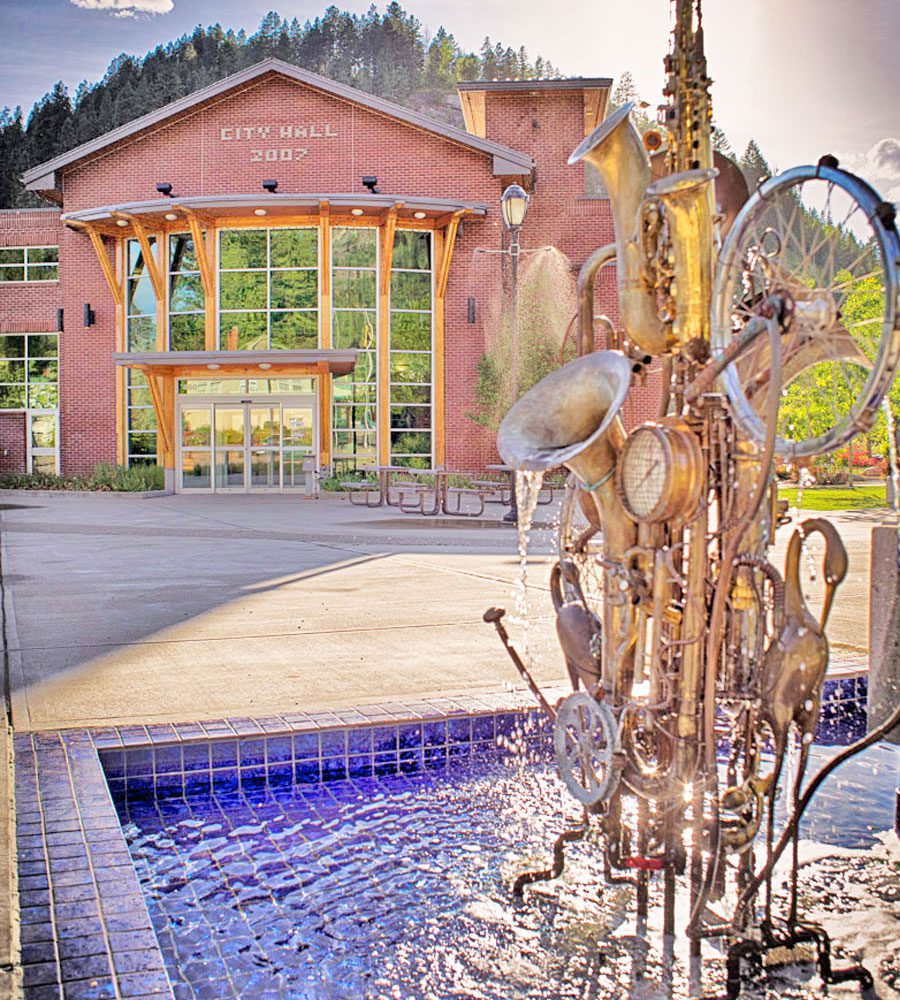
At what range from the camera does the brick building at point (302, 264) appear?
2742 cm

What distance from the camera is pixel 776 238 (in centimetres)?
233

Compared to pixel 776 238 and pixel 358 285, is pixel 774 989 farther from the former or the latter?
pixel 358 285

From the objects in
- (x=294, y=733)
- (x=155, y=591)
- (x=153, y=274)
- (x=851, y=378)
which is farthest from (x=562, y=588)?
(x=153, y=274)

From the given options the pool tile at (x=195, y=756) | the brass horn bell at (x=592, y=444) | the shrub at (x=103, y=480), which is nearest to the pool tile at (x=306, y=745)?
the pool tile at (x=195, y=756)

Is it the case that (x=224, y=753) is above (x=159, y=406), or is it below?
below

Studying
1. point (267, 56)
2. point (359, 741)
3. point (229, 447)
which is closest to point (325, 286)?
point (229, 447)

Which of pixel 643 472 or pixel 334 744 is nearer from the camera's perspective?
pixel 643 472

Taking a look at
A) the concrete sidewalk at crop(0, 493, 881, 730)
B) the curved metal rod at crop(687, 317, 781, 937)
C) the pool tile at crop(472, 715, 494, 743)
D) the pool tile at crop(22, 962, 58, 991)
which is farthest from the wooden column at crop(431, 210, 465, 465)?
the pool tile at crop(22, 962, 58, 991)

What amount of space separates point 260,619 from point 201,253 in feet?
71.0

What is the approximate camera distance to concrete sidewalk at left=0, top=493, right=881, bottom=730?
4.88m

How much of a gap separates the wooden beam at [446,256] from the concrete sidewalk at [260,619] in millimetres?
13801

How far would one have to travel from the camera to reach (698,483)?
2.31m

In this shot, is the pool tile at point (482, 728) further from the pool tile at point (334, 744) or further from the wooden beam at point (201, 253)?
the wooden beam at point (201, 253)

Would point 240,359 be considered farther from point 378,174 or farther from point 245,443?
point 378,174
